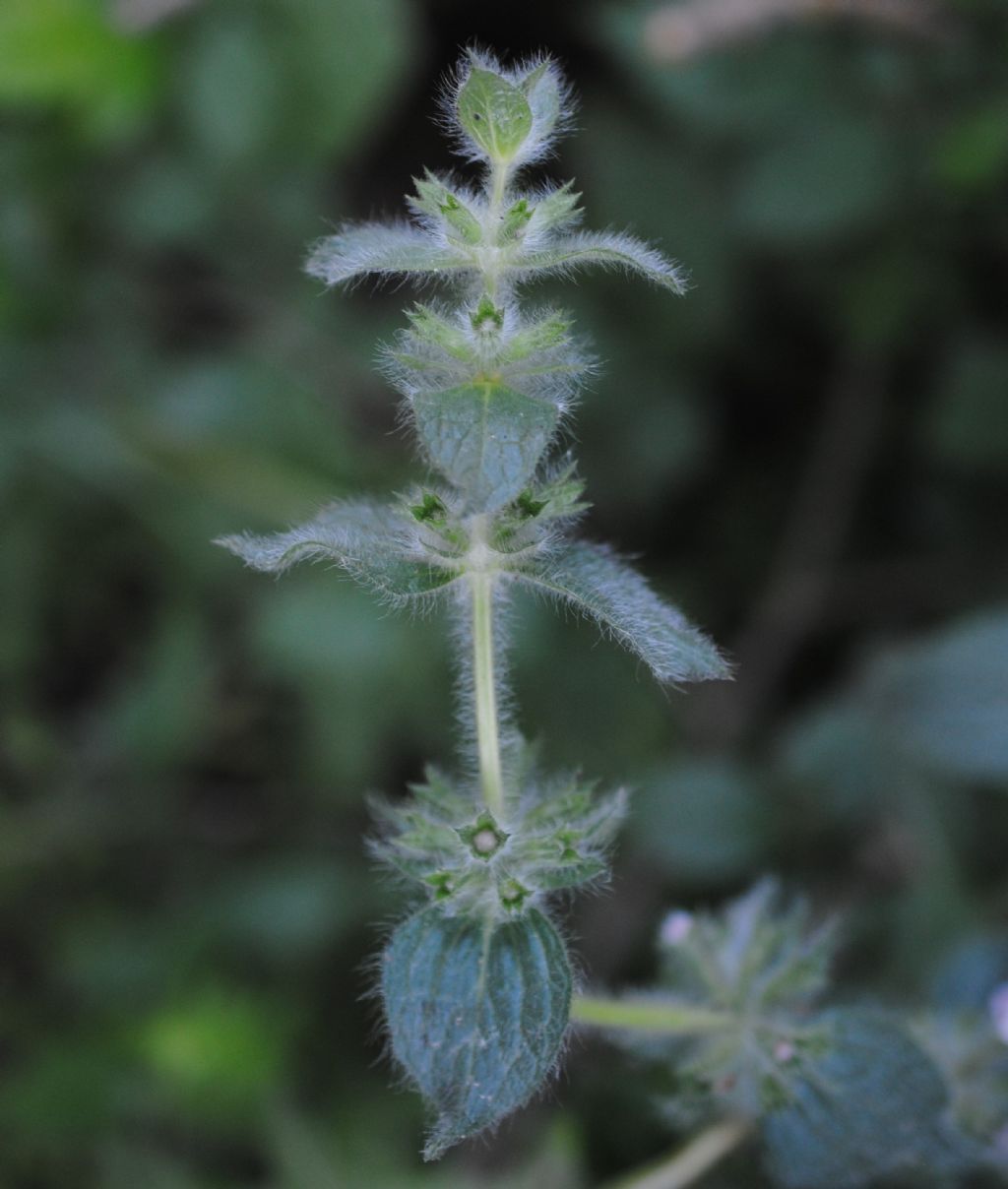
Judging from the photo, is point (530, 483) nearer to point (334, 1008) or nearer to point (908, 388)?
point (334, 1008)

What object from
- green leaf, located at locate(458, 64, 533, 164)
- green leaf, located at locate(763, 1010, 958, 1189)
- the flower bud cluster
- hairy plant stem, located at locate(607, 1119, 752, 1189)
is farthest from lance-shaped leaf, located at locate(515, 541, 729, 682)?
hairy plant stem, located at locate(607, 1119, 752, 1189)

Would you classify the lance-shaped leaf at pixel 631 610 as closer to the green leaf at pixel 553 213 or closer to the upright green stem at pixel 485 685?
the upright green stem at pixel 485 685

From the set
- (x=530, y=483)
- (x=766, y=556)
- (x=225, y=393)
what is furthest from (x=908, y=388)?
(x=530, y=483)

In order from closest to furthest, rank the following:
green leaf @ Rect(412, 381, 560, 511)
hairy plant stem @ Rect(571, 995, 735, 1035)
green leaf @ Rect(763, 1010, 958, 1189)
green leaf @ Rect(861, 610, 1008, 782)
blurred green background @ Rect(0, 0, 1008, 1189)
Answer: green leaf @ Rect(412, 381, 560, 511)
hairy plant stem @ Rect(571, 995, 735, 1035)
green leaf @ Rect(763, 1010, 958, 1189)
green leaf @ Rect(861, 610, 1008, 782)
blurred green background @ Rect(0, 0, 1008, 1189)

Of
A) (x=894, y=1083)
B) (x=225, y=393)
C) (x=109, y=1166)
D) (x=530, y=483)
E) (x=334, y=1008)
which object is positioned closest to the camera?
(x=530, y=483)

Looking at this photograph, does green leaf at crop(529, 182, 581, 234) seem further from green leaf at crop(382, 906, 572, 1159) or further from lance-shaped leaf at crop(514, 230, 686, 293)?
green leaf at crop(382, 906, 572, 1159)

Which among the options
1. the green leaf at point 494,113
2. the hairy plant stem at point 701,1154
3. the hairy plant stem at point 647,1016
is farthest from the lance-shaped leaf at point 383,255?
the hairy plant stem at point 701,1154
